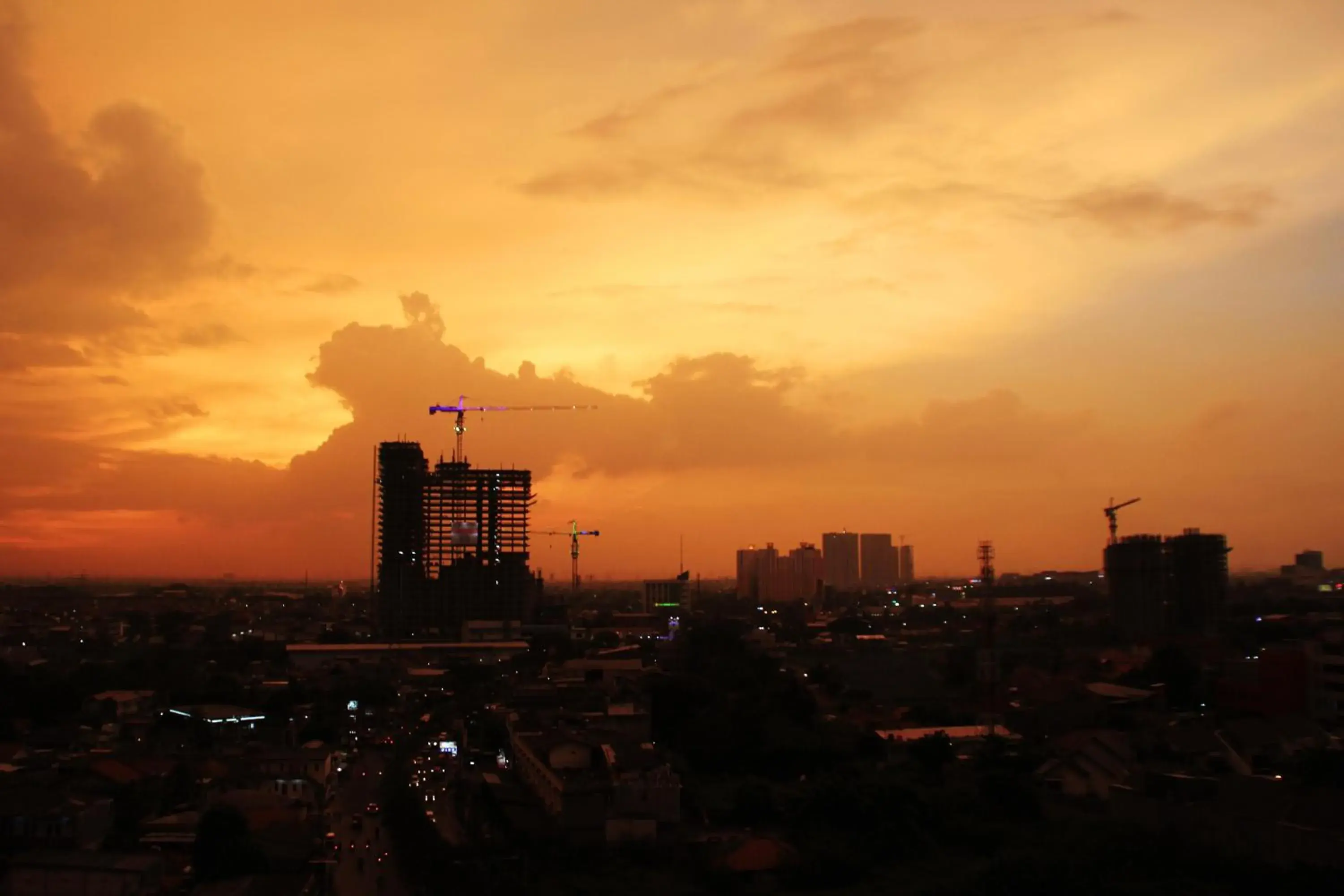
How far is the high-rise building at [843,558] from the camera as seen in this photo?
2933 inches

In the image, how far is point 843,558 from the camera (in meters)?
76.1

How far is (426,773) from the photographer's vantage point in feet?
43.2

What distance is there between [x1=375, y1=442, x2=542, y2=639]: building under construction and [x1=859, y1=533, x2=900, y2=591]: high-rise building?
46.3 m

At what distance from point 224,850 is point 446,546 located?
1014 inches

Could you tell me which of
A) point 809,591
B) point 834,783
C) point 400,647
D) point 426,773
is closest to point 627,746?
point 834,783

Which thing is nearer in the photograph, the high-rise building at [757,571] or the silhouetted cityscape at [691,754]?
the silhouetted cityscape at [691,754]

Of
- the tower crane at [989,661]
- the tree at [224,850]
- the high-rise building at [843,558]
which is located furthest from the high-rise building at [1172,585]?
the high-rise building at [843,558]

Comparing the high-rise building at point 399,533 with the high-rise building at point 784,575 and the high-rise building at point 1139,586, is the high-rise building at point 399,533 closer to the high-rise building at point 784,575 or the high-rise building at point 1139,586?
the high-rise building at point 1139,586

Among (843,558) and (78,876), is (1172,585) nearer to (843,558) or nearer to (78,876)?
(78,876)

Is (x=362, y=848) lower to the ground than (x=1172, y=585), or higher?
lower

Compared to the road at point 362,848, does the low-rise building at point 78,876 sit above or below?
above

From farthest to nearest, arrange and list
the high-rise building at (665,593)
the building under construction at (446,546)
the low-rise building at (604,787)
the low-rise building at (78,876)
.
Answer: the high-rise building at (665,593)
the building under construction at (446,546)
the low-rise building at (604,787)
the low-rise building at (78,876)

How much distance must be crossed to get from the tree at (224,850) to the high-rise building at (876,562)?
7062cm

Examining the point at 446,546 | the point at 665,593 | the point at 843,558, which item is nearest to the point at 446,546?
the point at 446,546
